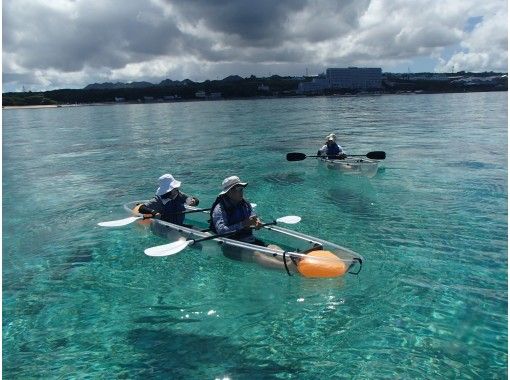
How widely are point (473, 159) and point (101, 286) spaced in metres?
18.6

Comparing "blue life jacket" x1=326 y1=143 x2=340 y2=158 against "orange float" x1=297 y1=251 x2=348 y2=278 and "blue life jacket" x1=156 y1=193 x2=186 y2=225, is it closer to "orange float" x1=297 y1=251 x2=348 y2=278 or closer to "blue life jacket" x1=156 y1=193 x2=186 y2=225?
"blue life jacket" x1=156 y1=193 x2=186 y2=225

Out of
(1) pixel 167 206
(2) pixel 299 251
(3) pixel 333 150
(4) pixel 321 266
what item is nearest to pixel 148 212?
(1) pixel 167 206

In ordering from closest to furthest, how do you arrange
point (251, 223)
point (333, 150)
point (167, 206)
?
1. point (251, 223)
2. point (167, 206)
3. point (333, 150)

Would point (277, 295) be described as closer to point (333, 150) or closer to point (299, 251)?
point (299, 251)

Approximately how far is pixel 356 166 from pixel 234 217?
362 inches

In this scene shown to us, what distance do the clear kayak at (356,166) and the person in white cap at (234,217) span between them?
8.76 metres

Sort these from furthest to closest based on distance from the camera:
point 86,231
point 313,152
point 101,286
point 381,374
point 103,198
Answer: point 313,152 < point 103,198 < point 86,231 < point 101,286 < point 381,374

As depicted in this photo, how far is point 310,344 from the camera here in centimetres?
643

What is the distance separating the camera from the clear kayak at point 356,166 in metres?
16.5

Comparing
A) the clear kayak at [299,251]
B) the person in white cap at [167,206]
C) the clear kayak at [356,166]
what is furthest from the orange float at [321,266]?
the clear kayak at [356,166]

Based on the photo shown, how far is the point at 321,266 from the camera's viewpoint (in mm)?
7625

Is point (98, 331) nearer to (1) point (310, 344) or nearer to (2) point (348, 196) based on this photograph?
(1) point (310, 344)

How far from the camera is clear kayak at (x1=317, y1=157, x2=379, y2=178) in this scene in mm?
16547

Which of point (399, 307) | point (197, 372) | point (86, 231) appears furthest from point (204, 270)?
point (86, 231)
